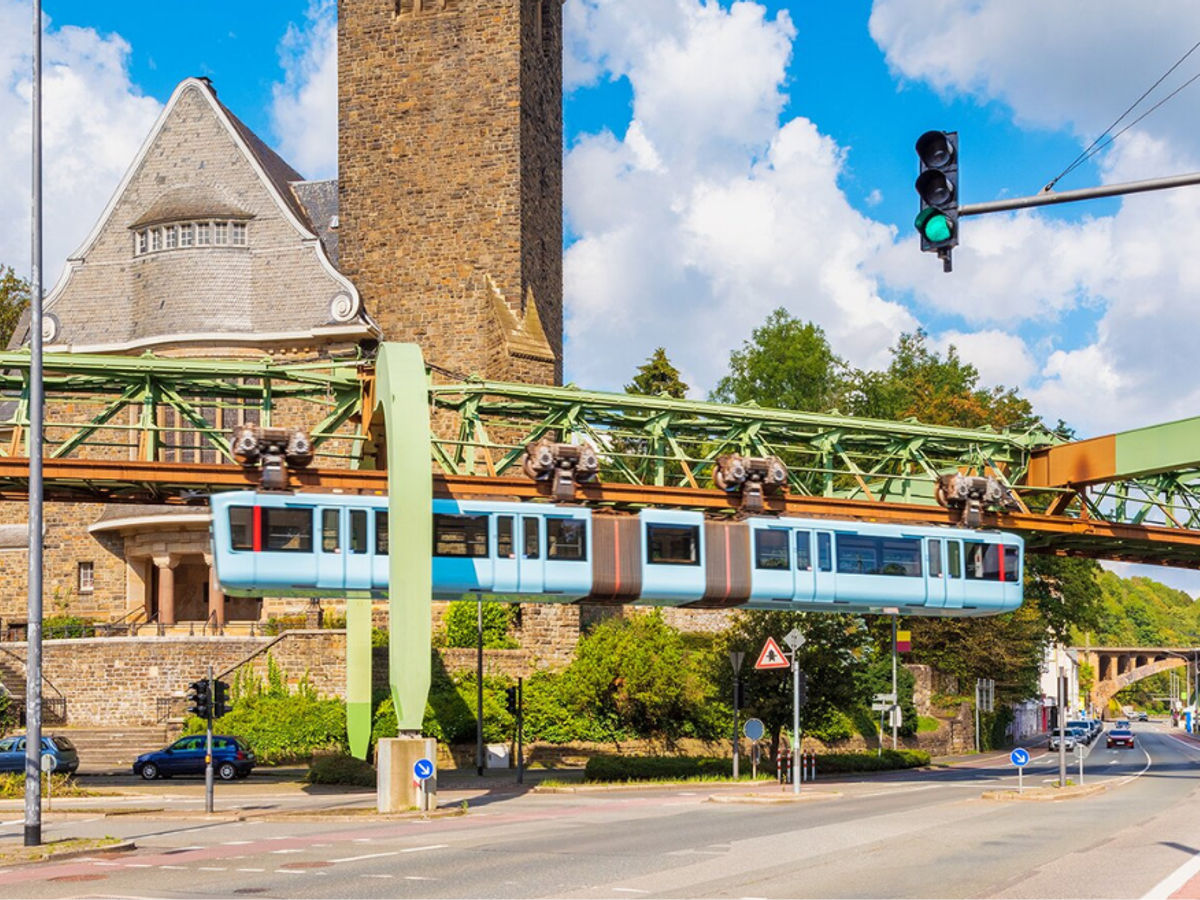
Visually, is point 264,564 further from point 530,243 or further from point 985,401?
point 985,401

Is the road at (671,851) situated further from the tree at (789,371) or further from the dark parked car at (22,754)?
the tree at (789,371)

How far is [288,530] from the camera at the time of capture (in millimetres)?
32188

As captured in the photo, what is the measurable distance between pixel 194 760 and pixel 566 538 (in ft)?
52.3

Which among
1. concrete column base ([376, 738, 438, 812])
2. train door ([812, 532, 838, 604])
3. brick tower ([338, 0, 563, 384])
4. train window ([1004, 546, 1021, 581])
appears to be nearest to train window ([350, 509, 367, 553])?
concrete column base ([376, 738, 438, 812])

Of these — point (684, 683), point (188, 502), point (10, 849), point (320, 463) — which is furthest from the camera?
point (320, 463)

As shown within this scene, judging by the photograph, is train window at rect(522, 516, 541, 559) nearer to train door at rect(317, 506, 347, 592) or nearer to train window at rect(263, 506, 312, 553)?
train door at rect(317, 506, 347, 592)

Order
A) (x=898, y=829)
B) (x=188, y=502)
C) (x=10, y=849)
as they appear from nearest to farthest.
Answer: (x=10, y=849), (x=898, y=829), (x=188, y=502)

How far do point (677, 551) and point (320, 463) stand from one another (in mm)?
25061

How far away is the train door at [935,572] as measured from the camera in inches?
1510

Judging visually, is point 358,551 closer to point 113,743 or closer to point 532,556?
point 532,556

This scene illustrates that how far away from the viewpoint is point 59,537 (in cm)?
6003

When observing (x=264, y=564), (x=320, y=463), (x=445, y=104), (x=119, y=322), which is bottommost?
(x=264, y=564)

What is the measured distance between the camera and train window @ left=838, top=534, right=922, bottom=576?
37.4 m

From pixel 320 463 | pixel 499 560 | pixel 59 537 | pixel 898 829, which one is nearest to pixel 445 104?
pixel 320 463
